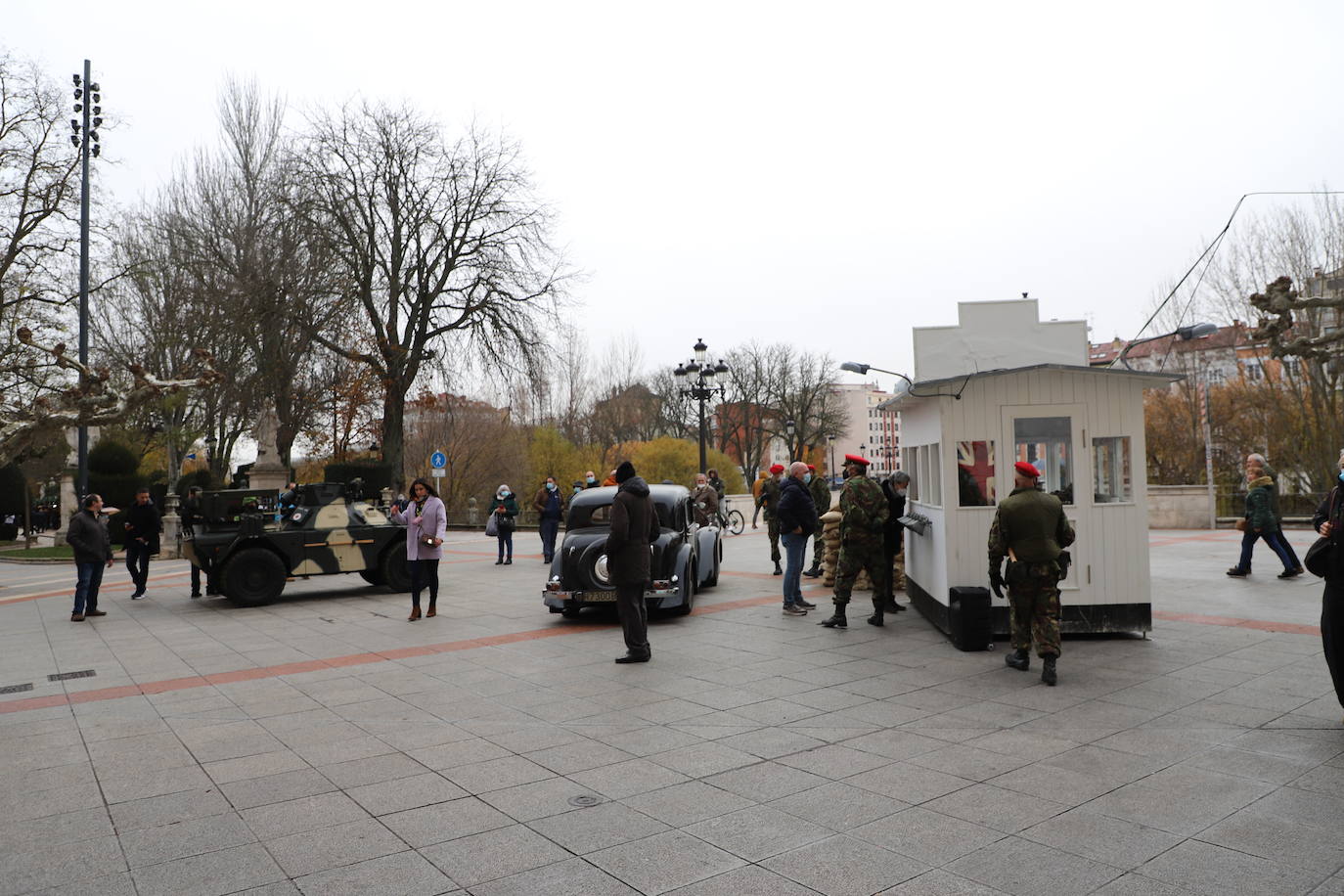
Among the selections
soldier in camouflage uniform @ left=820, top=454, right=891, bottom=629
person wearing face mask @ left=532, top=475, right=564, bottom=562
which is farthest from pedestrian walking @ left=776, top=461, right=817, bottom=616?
person wearing face mask @ left=532, top=475, right=564, bottom=562

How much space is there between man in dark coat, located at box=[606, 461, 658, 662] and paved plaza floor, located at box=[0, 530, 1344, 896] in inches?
12.4

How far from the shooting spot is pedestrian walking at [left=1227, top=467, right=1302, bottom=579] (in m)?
13.6

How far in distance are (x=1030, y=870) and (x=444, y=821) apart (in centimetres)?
277

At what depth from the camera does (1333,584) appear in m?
5.92

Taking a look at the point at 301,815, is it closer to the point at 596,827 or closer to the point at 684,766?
the point at 596,827

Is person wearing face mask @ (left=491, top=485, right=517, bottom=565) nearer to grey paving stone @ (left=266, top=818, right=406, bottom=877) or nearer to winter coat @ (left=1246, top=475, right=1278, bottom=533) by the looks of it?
winter coat @ (left=1246, top=475, right=1278, bottom=533)

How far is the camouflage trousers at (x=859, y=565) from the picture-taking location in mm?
10281

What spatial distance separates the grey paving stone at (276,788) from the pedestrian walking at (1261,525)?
13.3m

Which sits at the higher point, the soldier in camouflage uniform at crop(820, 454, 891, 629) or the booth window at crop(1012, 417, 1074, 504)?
the booth window at crop(1012, 417, 1074, 504)

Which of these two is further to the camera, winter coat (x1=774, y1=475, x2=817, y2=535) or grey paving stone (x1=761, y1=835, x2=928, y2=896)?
winter coat (x1=774, y1=475, x2=817, y2=535)

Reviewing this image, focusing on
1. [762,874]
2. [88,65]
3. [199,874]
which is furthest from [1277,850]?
[88,65]

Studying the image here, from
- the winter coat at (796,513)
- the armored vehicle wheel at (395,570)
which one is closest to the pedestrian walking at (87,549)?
the armored vehicle wheel at (395,570)

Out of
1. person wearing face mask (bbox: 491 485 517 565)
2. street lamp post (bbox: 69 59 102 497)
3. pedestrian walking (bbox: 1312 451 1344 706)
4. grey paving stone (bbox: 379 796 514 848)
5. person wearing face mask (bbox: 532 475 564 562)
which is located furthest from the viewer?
street lamp post (bbox: 69 59 102 497)

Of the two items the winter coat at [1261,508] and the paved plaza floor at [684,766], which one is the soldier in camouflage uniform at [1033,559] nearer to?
the paved plaza floor at [684,766]
